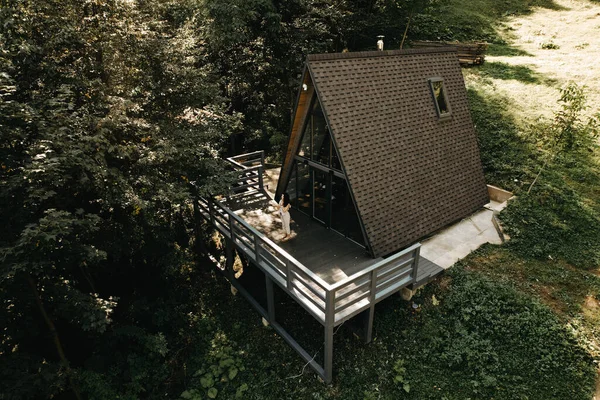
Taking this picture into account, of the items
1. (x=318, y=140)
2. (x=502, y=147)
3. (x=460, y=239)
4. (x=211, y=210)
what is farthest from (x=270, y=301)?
(x=502, y=147)

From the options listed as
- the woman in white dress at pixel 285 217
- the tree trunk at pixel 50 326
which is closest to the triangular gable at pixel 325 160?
the woman in white dress at pixel 285 217

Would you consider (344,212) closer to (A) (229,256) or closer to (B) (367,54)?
(A) (229,256)

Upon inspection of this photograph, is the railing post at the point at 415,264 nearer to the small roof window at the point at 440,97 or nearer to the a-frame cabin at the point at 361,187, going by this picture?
the a-frame cabin at the point at 361,187

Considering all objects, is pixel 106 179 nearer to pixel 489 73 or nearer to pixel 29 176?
pixel 29 176

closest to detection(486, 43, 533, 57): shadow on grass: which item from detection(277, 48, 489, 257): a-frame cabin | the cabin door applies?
detection(277, 48, 489, 257): a-frame cabin

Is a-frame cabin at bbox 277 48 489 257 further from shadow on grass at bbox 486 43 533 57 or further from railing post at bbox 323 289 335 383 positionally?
shadow on grass at bbox 486 43 533 57

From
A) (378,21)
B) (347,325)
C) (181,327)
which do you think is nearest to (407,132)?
(347,325)

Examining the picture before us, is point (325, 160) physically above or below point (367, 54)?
below
